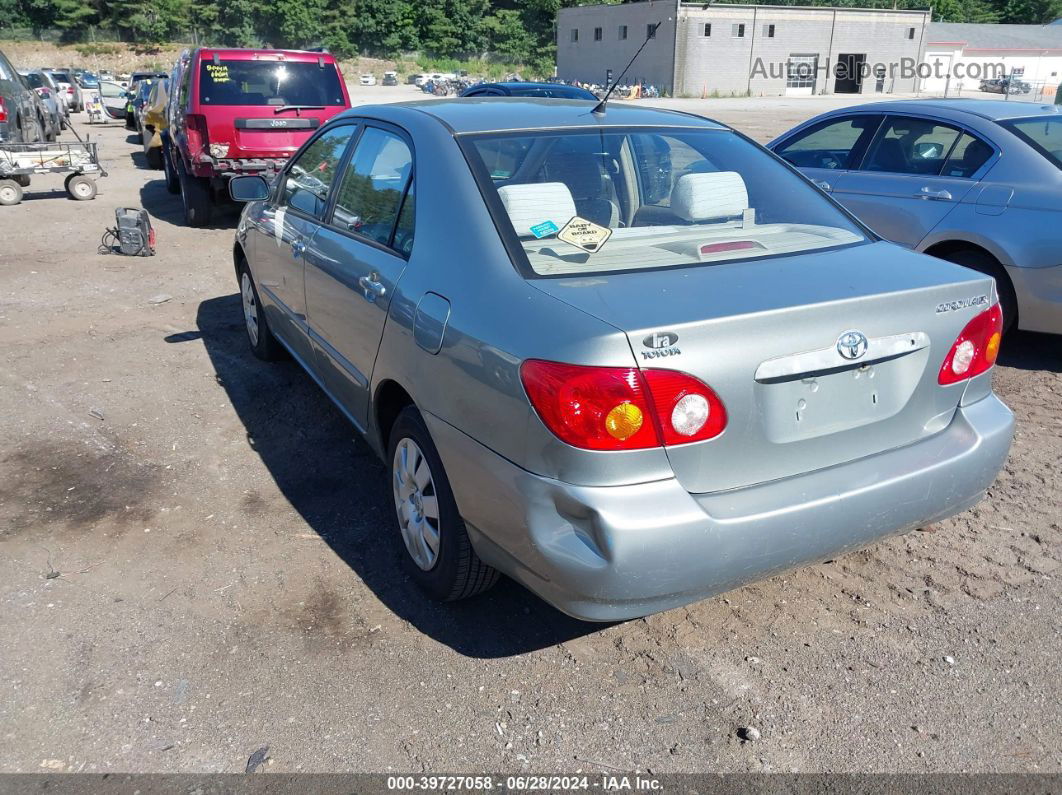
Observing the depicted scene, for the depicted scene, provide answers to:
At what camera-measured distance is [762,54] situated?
58125 mm

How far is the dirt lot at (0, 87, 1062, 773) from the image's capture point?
104 inches

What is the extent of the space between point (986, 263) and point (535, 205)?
383cm

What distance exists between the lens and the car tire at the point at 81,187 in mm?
13312

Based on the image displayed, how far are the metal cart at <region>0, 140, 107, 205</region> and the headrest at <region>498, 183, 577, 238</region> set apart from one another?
1171 cm

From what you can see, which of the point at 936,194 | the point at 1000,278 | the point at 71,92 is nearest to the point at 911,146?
→ the point at 936,194

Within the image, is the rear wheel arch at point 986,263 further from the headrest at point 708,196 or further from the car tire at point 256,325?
the car tire at point 256,325

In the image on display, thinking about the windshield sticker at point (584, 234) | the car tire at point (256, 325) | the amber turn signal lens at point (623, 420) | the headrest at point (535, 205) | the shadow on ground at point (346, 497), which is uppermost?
the headrest at point (535, 205)

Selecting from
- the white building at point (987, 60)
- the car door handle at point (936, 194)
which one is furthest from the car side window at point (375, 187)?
the white building at point (987, 60)

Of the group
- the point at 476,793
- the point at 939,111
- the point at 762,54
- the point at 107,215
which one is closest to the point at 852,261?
the point at 476,793

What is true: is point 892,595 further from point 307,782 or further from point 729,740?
point 307,782

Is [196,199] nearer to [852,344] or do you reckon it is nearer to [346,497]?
[346,497]

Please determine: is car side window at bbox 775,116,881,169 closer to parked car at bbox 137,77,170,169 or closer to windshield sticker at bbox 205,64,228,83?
windshield sticker at bbox 205,64,228,83

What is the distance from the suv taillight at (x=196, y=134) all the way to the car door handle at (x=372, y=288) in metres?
8.21

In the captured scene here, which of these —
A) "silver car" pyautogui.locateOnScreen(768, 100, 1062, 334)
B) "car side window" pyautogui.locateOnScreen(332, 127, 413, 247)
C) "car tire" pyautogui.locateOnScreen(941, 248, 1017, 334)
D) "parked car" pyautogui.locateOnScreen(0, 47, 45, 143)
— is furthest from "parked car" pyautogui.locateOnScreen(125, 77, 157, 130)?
"car tire" pyautogui.locateOnScreen(941, 248, 1017, 334)
